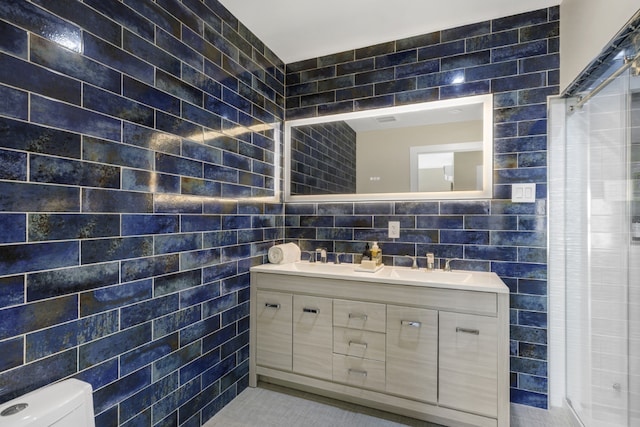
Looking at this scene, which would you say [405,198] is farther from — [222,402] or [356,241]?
[222,402]

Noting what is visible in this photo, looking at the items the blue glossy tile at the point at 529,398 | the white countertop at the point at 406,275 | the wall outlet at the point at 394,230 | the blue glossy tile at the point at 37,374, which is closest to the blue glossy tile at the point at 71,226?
the blue glossy tile at the point at 37,374

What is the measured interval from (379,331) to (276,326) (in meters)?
0.73

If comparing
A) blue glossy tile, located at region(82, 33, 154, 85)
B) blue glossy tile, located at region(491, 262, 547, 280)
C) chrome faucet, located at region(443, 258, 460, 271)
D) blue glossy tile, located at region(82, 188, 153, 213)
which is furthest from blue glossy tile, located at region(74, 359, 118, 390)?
blue glossy tile, located at region(491, 262, 547, 280)

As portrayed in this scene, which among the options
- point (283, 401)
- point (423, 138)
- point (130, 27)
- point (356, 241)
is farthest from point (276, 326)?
point (130, 27)

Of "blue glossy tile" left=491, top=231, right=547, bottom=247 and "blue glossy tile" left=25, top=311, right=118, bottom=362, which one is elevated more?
"blue glossy tile" left=491, top=231, right=547, bottom=247

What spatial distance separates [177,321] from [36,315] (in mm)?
668

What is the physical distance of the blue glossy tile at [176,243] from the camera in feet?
5.18

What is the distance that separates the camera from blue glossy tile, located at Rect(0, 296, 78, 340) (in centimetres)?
103

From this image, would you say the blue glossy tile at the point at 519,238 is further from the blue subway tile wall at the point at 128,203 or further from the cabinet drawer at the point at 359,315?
the blue subway tile wall at the point at 128,203

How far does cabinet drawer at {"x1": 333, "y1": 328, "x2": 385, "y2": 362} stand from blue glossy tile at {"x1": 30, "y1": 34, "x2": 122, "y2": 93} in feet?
5.92

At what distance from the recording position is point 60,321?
117cm

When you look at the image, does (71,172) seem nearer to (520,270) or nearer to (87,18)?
(87,18)

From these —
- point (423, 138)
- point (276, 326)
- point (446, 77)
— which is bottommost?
point (276, 326)

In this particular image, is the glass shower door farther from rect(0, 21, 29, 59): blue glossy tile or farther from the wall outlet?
rect(0, 21, 29, 59): blue glossy tile
